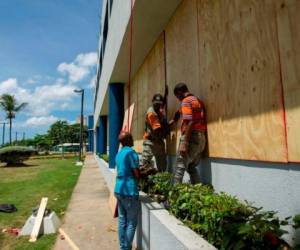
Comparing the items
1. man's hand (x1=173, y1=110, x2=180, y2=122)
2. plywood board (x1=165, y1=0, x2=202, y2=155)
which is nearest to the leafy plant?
plywood board (x1=165, y1=0, x2=202, y2=155)

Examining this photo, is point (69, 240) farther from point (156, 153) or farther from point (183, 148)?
point (183, 148)

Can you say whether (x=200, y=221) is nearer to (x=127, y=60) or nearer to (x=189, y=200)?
(x=189, y=200)

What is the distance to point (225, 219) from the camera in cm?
280

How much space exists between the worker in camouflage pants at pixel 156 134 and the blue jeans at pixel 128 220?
131 cm

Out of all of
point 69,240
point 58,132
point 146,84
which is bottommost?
point 69,240

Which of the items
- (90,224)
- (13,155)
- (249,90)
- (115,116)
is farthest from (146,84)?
(13,155)

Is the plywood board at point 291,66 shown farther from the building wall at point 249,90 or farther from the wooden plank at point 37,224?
the wooden plank at point 37,224

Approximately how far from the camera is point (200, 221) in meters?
3.21

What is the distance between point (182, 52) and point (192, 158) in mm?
1988

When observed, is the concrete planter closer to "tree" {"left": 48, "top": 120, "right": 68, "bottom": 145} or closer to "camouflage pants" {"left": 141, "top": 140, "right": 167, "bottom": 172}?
"camouflage pants" {"left": 141, "top": 140, "right": 167, "bottom": 172}

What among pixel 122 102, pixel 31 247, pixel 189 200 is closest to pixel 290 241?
pixel 189 200

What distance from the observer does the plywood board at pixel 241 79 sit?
2898 mm

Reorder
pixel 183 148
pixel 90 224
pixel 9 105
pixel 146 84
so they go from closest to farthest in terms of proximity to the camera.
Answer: pixel 183 148, pixel 90 224, pixel 146 84, pixel 9 105

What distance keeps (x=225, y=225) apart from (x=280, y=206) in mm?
562
